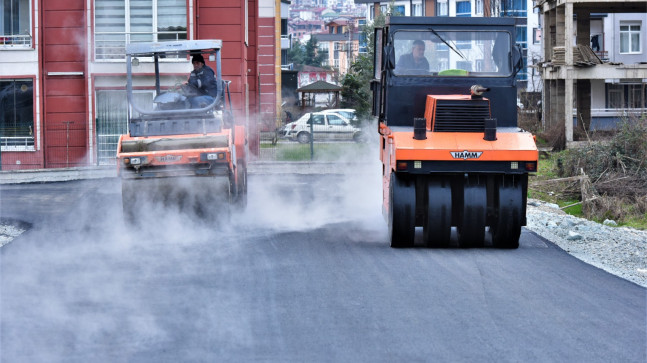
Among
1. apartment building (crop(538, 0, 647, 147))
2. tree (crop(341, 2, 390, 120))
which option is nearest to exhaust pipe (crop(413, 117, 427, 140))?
apartment building (crop(538, 0, 647, 147))

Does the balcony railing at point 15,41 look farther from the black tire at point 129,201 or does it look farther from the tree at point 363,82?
the black tire at point 129,201

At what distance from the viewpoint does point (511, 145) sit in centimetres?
1180

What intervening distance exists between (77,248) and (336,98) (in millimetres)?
46941

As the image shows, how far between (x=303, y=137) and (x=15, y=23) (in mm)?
9232

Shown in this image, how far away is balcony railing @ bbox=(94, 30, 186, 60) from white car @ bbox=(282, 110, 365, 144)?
4887 millimetres

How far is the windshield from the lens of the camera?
519 inches

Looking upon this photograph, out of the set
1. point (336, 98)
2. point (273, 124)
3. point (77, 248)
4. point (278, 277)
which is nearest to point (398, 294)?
point (278, 277)

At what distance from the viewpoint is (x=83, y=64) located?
27.7 metres

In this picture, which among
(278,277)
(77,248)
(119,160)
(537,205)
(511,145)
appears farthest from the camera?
(537,205)

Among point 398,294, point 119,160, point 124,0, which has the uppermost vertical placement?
point 124,0

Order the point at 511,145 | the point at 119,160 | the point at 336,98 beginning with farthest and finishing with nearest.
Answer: the point at 336,98, the point at 119,160, the point at 511,145

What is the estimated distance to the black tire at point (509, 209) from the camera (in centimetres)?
1190

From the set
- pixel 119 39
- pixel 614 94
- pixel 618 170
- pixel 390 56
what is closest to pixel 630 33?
pixel 614 94

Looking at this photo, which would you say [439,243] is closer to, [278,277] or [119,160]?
[278,277]
